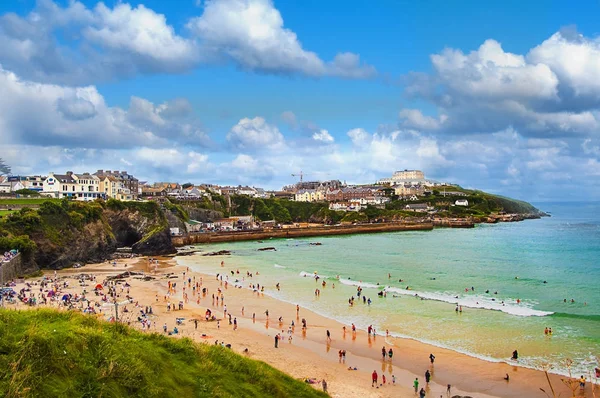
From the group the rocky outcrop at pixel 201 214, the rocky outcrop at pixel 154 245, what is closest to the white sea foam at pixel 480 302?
the rocky outcrop at pixel 154 245

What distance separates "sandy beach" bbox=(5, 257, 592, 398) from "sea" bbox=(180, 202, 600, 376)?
1.39m

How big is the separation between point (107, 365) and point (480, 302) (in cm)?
2873

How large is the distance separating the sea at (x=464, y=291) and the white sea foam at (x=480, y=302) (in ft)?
0.22

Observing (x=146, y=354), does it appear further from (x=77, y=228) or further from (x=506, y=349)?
(x=77, y=228)

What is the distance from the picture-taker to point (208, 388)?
878 cm

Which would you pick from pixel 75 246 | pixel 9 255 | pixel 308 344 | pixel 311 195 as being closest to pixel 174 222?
pixel 75 246

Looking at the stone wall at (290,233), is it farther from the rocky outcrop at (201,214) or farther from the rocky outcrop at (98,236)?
the rocky outcrop at (201,214)

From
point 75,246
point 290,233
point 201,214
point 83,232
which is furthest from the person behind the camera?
point 201,214

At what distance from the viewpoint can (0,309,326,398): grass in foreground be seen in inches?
265

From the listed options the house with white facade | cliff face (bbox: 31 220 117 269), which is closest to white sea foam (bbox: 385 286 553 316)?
cliff face (bbox: 31 220 117 269)

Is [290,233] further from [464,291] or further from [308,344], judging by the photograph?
[308,344]

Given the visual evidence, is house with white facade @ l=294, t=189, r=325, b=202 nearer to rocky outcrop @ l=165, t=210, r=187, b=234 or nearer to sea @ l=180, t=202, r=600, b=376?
rocky outcrop @ l=165, t=210, r=187, b=234

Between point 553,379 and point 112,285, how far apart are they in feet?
101

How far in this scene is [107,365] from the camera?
7570 mm
